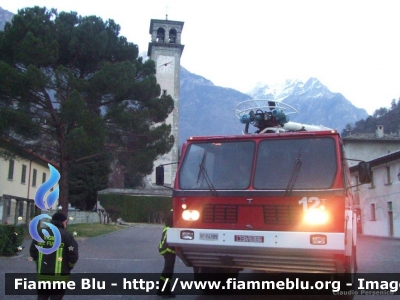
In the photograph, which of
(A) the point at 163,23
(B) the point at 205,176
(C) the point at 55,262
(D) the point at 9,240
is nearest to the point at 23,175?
(D) the point at 9,240

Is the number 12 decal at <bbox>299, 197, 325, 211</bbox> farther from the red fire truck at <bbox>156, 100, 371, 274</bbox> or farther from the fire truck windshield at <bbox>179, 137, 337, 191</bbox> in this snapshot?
the fire truck windshield at <bbox>179, 137, 337, 191</bbox>

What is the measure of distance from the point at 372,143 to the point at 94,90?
36.5m

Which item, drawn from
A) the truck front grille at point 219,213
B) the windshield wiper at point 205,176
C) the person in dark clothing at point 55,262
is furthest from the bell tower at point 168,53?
the person in dark clothing at point 55,262

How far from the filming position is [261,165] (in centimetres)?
733

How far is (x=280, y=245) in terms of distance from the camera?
21.9ft

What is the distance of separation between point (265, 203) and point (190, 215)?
122 cm

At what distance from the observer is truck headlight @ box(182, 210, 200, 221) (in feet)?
24.0

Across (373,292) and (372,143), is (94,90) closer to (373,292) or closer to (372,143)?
(373,292)

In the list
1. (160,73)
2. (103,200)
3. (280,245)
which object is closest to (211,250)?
(280,245)

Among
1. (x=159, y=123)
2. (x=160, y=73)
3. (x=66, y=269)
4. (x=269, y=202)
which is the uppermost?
(x=160, y=73)

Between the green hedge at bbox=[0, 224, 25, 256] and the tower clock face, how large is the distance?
50601 mm

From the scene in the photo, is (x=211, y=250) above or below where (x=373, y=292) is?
above

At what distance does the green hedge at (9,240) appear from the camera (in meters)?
13.5

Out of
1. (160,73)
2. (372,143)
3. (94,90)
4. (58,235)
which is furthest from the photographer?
(160,73)
